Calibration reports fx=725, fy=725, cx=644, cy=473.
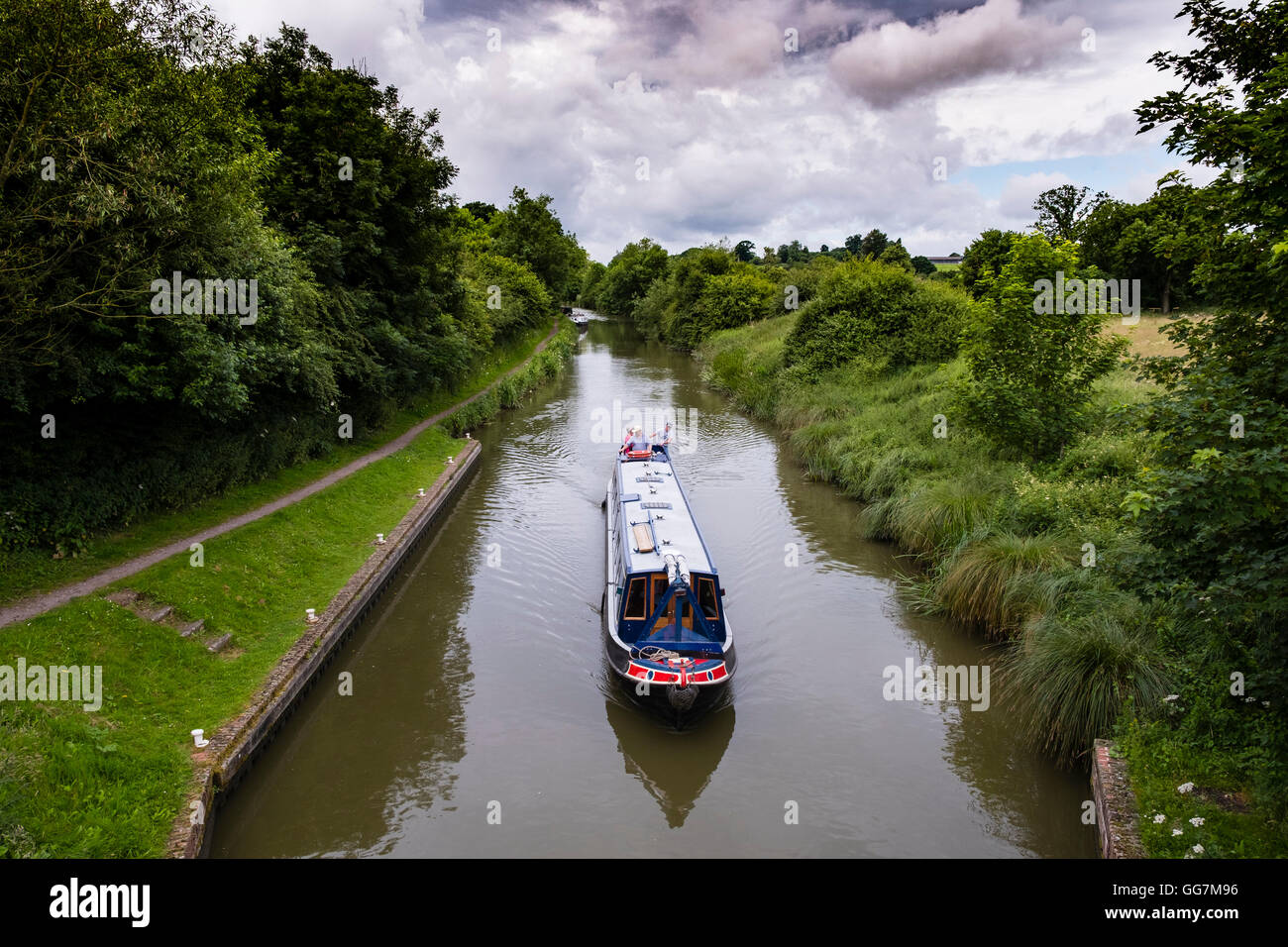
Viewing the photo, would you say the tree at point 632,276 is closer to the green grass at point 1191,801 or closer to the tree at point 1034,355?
the tree at point 1034,355

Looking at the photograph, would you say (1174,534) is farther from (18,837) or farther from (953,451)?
(953,451)

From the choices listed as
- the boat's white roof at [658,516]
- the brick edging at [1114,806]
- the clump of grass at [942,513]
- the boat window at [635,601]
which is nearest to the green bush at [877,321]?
the clump of grass at [942,513]

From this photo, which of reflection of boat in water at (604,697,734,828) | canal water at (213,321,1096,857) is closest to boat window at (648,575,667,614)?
canal water at (213,321,1096,857)

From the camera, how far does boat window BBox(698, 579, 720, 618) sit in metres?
12.5

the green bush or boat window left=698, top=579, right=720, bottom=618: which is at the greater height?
the green bush

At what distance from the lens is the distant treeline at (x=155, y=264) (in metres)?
9.78

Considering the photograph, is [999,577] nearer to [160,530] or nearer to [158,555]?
[158,555]

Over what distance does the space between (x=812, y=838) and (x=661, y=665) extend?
3.24 m

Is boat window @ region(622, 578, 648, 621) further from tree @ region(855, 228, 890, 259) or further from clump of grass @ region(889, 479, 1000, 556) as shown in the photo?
tree @ region(855, 228, 890, 259)

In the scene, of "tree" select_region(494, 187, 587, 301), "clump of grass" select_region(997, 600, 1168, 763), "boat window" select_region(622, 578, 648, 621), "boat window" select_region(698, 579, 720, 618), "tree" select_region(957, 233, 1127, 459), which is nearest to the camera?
"clump of grass" select_region(997, 600, 1168, 763)

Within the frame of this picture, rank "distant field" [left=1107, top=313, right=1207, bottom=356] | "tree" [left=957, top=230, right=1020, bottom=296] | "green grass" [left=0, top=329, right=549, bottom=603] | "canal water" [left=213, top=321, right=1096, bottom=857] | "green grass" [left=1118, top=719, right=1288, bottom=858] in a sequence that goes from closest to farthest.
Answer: "green grass" [left=1118, top=719, right=1288, bottom=858]
"canal water" [left=213, top=321, right=1096, bottom=857]
"green grass" [left=0, top=329, right=549, bottom=603]
"distant field" [left=1107, top=313, right=1207, bottom=356]
"tree" [left=957, top=230, right=1020, bottom=296]

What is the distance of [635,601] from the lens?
12469 mm

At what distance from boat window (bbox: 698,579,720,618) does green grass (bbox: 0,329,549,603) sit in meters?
10.3
